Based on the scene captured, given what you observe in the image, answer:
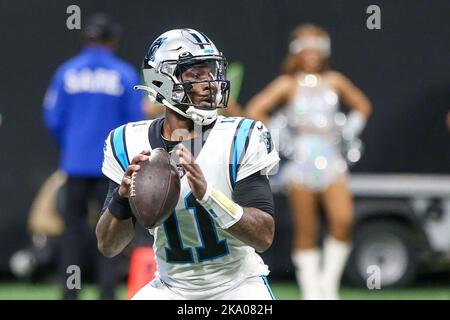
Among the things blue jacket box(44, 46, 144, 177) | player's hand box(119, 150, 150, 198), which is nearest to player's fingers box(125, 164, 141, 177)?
player's hand box(119, 150, 150, 198)

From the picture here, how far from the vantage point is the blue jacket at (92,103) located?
7.34 meters

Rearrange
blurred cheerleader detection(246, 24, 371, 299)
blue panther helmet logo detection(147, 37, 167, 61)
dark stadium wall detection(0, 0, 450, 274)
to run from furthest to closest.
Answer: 1. dark stadium wall detection(0, 0, 450, 274)
2. blurred cheerleader detection(246, 24, 371, 299)
3. blue panther helmet logo detection(147, 37, 167, 61)

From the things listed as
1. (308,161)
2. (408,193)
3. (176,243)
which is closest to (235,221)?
(176,243)

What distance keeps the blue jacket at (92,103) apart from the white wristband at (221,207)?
11.1ft

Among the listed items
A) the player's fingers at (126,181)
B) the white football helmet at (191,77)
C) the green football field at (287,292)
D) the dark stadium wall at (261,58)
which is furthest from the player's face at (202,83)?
the dark stadium wall at (261,58)

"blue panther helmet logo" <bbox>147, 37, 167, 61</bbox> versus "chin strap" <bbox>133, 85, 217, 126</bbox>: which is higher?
"blue panther helmet logo" <bbox>147, 37, 167, 61</bbox>

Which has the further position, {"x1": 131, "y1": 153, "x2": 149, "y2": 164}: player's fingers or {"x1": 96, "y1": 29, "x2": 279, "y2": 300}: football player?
{"x1": 96, "y1": 29, "x2": 279, "y2": 300}: football player

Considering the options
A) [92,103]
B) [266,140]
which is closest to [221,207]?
[266,140]

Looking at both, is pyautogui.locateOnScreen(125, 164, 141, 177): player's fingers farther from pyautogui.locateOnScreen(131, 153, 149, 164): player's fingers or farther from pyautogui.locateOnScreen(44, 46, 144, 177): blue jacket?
pyautogui.locateOnScreen(44, 46, 144, 177): blue jacket

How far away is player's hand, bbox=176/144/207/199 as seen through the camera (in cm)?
386

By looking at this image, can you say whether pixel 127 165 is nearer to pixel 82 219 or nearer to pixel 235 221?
pixel 235 221

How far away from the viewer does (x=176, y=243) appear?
13.9 feet

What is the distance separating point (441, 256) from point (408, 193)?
548mm

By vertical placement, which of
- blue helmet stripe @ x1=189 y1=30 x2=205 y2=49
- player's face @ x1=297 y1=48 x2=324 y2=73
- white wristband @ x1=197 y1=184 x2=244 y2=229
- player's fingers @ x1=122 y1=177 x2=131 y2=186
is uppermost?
player's face @ x1=297 y1=48 x2=324 y2=73
